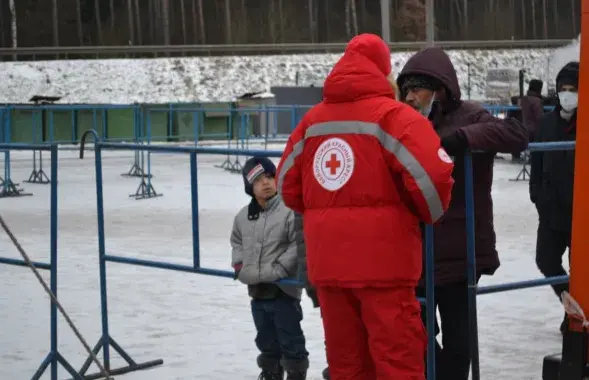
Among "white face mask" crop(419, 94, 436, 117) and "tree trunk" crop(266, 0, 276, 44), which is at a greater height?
"tree trunk" crop(266, 0, 276, 44)

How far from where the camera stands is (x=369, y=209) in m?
4.55

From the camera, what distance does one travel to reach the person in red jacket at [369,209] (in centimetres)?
452

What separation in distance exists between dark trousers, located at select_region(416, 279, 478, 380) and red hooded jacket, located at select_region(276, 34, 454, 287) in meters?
0.71

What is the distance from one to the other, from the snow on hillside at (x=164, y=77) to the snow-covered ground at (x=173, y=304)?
25.0m

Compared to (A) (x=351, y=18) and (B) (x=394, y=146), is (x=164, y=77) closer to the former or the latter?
(A) (x=351, y=18)

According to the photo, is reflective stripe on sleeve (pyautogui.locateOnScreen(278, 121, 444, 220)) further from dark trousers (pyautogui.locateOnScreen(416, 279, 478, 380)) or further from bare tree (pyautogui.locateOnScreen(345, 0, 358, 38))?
bare tree (pyautogui.locateOnScreen(345, 0, 358, 38))

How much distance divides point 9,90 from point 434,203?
37.0 metres

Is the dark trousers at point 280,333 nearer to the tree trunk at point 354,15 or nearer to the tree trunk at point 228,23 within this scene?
the tree trunk at point 228,23

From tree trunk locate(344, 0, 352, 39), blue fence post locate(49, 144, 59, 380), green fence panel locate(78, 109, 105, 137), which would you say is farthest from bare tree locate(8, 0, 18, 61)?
blue fence post locate(49, 144, 59, 380)

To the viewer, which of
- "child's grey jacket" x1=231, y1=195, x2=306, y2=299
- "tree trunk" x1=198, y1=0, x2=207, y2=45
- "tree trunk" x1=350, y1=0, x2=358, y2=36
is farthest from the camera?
"tree trunk" x1=350, y1=0, x2=358, y2=36

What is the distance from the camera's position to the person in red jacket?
Answer: 4523mm

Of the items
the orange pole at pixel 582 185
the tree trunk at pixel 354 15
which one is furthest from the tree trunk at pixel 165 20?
the orange pole at pixel 582 185

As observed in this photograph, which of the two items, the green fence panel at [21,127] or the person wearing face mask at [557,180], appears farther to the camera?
the green fence panel at [21,127]

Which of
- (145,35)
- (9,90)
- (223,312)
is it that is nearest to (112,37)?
(145,35)
